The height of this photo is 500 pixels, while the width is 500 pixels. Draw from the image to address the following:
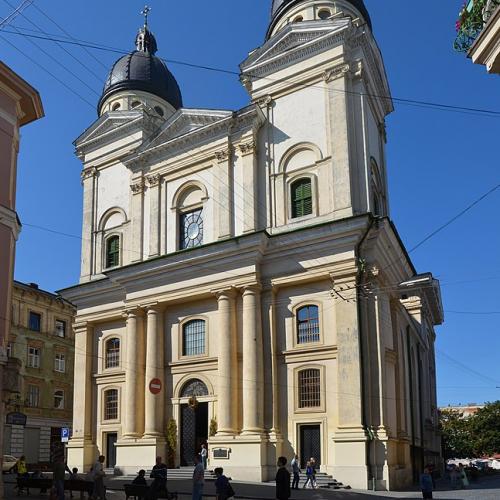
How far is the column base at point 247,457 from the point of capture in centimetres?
2866

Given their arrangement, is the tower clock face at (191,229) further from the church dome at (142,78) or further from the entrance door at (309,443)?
the church dome at (142,78)

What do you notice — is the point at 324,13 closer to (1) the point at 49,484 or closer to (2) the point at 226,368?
(2) the point at 226,368

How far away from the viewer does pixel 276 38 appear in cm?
3503

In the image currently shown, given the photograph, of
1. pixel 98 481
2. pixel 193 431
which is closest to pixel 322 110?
pixel 193 431

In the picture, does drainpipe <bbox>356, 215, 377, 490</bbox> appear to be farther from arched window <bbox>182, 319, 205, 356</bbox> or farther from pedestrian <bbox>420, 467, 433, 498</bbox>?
arched window <bbox>182, 319, 205, 356</bbox>

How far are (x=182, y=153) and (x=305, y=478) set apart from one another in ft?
60.1

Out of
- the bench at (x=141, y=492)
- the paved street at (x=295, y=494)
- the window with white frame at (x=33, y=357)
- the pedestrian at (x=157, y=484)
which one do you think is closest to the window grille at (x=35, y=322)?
the window with white frame at (x=33, y=357)

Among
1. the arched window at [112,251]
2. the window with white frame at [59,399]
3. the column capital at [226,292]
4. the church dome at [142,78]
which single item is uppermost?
the church dome at [142,78]

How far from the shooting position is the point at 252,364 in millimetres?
30141

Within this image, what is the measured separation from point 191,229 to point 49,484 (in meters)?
16.7

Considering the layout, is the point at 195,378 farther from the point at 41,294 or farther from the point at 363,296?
the point at 41,294

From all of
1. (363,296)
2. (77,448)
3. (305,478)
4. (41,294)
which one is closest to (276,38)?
(363,296)

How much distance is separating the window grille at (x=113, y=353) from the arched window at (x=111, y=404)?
4.79 feet

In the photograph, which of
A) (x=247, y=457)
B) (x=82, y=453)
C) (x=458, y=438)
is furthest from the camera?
(x=458, y=438)
